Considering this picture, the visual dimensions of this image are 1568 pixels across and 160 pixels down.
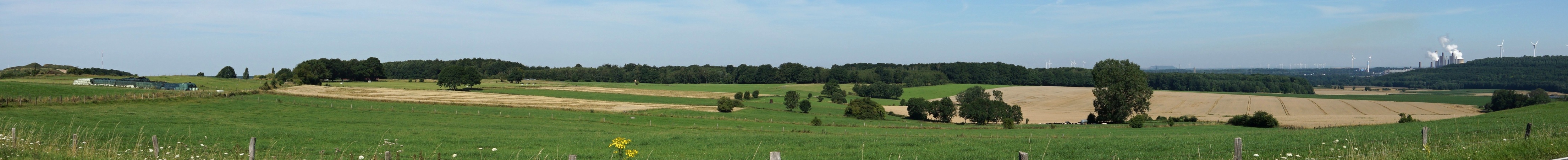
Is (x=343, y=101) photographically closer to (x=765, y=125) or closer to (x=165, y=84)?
(x=165, y=84)

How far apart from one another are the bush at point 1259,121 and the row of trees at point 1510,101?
1829 inches

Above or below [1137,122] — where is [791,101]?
above

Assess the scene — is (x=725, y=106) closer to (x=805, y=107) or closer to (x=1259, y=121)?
(x=805, y=107)

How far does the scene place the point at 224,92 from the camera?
60938 mm

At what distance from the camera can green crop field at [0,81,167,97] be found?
2039 inches

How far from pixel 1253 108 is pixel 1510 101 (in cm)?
2141

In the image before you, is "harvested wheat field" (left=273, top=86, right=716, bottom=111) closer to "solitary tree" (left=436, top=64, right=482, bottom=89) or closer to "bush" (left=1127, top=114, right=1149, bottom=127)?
"solitary tree" (left=436, top=64, right=482, bottom=89)

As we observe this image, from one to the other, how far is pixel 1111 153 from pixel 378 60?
139 meters

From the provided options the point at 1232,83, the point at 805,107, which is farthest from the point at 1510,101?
the point at 805,107

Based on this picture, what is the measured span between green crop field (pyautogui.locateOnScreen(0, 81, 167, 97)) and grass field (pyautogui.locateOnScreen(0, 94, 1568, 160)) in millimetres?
12573

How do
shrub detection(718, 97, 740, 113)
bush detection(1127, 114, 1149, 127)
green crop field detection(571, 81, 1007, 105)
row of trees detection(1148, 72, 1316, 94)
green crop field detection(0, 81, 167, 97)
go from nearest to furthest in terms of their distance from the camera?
bush detection(1127, 114, 1149, 127) → green crop field detection(0, 81, 167, 97) → shrub detection(718, 97, 740, 113) → green crop field detection(571, 81, 1007, 105) → row of trees detection(1148, 72, 1316, 94)

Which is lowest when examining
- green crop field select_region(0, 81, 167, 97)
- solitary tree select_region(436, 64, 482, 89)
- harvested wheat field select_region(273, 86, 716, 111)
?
harvested wheat field select_region(273, 86, 716, 111)

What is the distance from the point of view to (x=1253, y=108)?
3253 inches

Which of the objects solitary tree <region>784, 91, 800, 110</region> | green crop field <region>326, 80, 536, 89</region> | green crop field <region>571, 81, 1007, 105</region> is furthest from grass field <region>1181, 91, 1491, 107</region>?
green crop field <region>326, 80, 536, 89</region>
